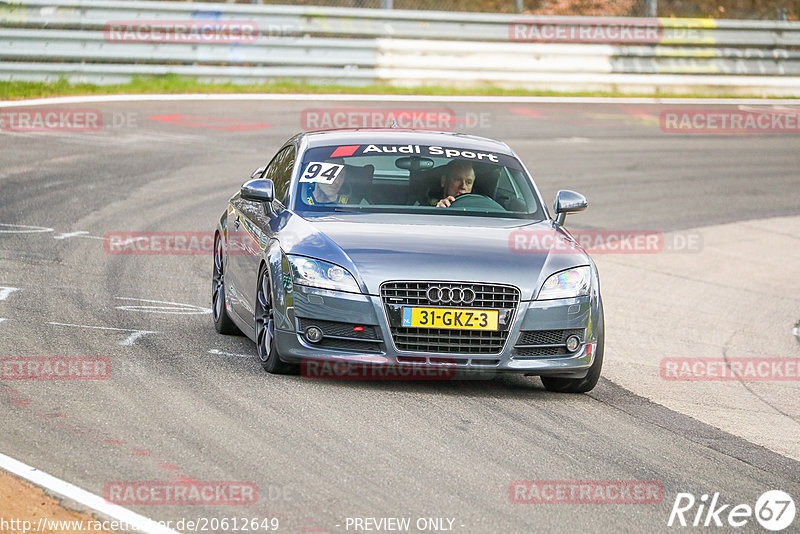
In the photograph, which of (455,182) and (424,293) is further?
(455,182)

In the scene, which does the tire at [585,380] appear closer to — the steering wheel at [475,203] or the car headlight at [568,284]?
the car headlight at [568,284]

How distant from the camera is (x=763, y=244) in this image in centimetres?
1580

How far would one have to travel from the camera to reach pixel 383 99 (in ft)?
77.2

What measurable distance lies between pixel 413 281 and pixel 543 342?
88 centimetres

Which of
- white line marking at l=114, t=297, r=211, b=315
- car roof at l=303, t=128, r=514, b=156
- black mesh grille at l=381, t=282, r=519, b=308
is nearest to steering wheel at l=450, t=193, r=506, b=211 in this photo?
car roof at l=303, t=128, r=514, b=156

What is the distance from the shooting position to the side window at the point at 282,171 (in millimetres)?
9275

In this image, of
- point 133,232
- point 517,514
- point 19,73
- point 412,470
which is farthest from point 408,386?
point 19,73

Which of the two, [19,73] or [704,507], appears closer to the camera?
[704,507]

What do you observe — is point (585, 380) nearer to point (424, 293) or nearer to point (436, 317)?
point (436, 317)

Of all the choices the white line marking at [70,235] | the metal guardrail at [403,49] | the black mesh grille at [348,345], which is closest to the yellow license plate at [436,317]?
the black mesh grille at [348,345]

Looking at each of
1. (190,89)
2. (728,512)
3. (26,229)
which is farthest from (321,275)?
(190,89)

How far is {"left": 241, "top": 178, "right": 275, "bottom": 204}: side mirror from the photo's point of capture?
8.85 meters

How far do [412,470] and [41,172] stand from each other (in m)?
11.2

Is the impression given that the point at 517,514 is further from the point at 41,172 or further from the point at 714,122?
the point at 714,122
